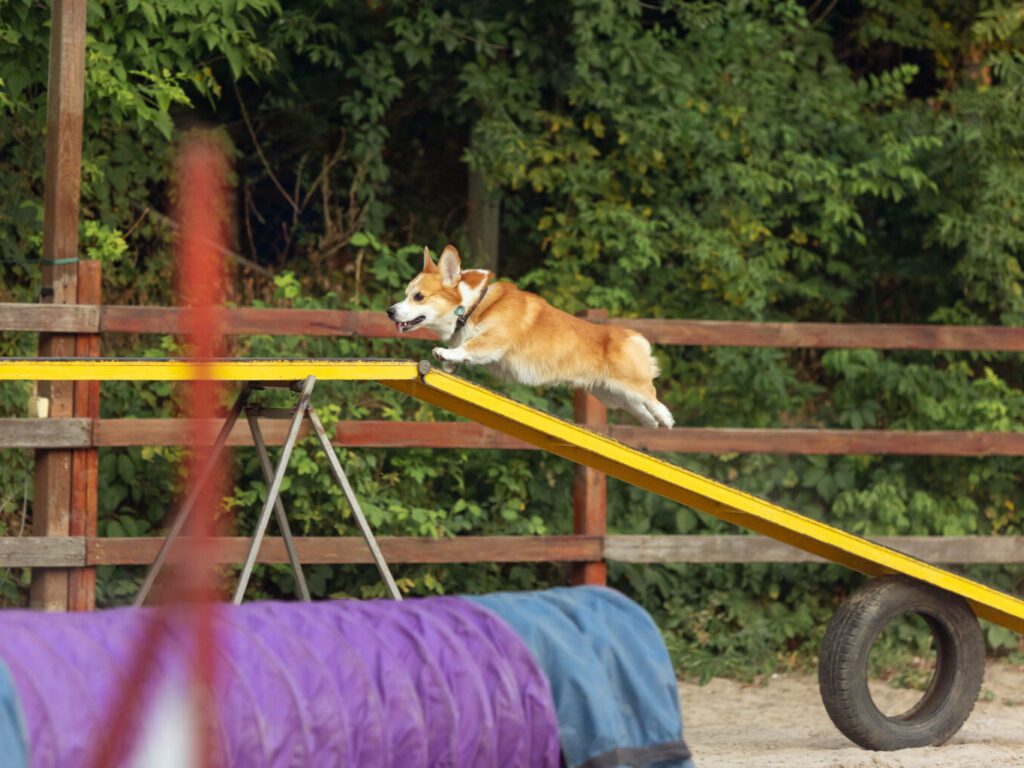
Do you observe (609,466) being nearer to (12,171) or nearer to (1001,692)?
(1001,692)

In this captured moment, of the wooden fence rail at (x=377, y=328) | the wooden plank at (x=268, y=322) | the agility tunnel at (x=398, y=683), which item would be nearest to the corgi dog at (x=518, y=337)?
the wooden plank at (x=268, y=322)

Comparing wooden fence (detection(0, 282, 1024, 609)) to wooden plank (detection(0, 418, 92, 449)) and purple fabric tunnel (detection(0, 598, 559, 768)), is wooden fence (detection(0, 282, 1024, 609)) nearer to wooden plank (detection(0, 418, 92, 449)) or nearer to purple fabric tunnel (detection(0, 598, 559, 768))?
wooden plank (detection(0, 418, 92, 449))

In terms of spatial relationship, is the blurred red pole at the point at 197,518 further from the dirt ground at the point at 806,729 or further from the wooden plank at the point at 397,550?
the wooden plank at the point at 397,550

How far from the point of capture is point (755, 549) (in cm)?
705

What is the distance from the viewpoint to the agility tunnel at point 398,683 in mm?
2914

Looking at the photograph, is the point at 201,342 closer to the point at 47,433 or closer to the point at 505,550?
the point at 47,433

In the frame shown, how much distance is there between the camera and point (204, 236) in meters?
0.71

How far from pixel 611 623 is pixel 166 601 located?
3296 millimetres

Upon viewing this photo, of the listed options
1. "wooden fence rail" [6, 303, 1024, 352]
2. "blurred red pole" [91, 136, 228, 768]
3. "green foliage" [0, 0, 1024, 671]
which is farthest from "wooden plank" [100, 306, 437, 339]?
"blurred red pole" [91, 136, 228, 768]

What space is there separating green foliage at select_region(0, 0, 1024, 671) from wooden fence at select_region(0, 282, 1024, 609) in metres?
0.37

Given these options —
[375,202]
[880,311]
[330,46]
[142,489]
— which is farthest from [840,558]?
[330,46]

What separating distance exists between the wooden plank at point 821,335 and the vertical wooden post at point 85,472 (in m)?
2.42

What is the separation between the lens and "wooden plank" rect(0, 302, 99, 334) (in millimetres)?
6211

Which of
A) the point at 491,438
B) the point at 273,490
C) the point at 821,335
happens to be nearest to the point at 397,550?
the point at 491,438
